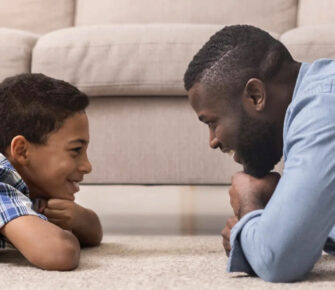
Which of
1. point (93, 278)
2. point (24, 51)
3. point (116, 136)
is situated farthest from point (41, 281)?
point (24, 51)

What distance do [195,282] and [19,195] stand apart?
0.35 m

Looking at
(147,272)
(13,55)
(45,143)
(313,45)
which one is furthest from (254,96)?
(13,55)

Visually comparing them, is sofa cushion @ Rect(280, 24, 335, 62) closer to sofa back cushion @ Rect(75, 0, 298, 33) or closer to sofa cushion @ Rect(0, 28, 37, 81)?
sofa back cushion @ Rect(75, 0, 298, 33)

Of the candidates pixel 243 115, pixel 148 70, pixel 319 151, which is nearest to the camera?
pixel 319 151

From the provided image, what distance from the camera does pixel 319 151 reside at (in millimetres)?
867

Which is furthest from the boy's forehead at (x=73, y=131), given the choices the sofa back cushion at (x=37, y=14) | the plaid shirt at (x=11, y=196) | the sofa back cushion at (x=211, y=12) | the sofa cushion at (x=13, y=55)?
the sofa back cushion at (x=37, y=14)

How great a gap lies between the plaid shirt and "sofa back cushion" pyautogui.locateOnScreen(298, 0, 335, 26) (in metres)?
1.37

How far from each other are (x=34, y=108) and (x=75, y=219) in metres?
0.22

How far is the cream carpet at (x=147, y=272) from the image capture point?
895 mm

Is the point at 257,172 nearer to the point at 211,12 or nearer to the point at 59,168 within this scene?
the point at 59,168

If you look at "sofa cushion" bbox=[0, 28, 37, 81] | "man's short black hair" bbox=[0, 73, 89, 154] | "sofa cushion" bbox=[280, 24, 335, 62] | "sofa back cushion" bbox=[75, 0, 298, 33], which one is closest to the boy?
"man's short black hair" bbox=[0, 73, 89, 154]

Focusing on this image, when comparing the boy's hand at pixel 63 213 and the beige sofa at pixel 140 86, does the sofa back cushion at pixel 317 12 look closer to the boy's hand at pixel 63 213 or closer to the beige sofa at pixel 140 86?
the beige sofa at pixel 140 86

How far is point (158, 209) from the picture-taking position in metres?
2.08

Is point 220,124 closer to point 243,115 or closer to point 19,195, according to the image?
point 243,115
